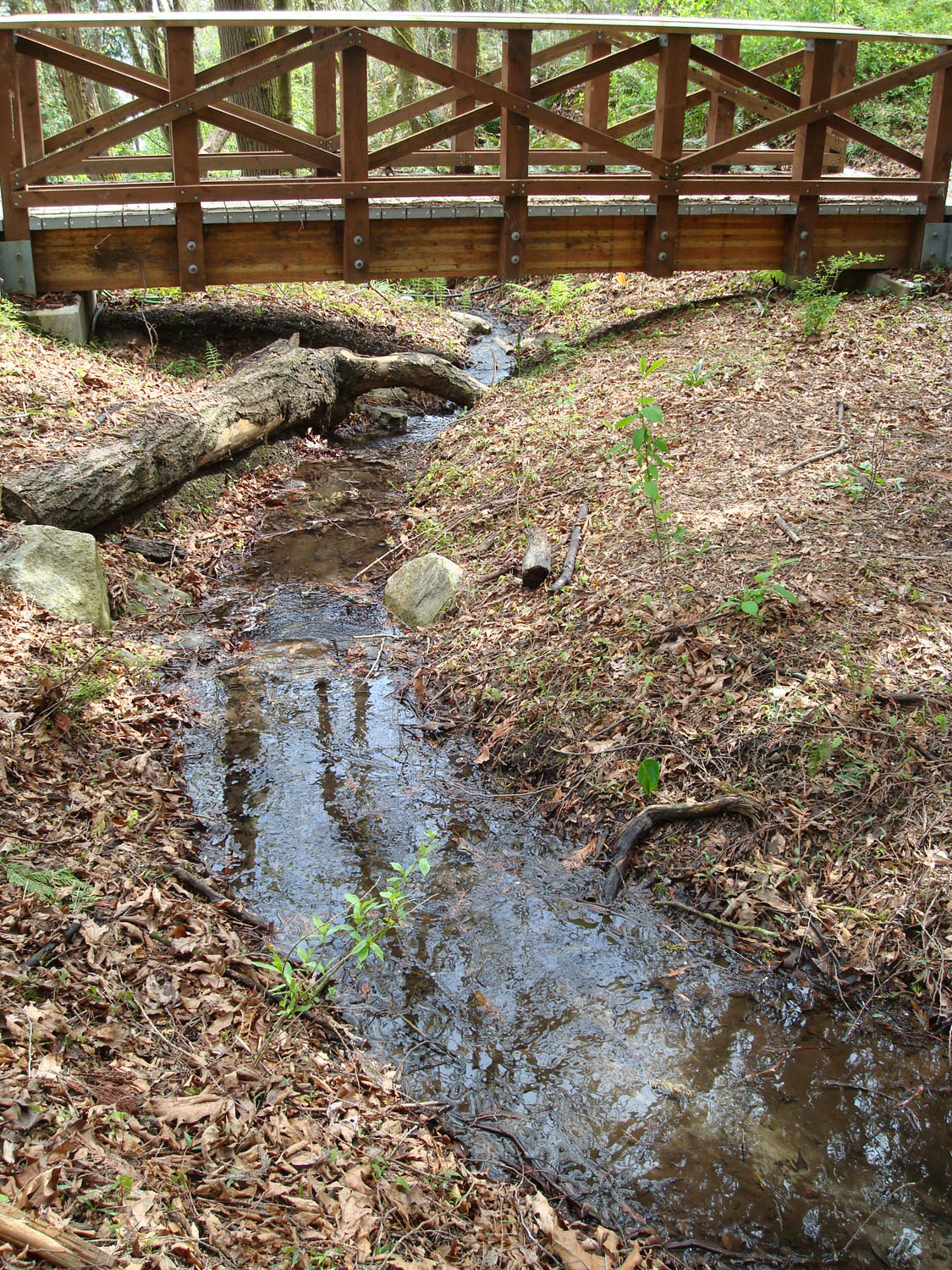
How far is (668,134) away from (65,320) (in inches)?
233

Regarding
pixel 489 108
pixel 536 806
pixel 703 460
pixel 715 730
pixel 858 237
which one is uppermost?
pixel 489 108

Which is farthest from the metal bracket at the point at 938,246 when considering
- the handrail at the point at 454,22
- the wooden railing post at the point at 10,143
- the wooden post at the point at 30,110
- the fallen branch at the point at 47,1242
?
→ the fallen branch at the point at 47,1242

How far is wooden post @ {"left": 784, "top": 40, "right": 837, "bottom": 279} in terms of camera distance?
902cm

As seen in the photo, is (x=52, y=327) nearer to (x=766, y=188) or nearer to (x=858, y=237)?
(x=766, y=188)

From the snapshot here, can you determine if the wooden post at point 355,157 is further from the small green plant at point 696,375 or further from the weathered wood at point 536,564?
the weathered wood at point 536,564

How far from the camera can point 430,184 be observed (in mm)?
9078

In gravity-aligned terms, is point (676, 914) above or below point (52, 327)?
below

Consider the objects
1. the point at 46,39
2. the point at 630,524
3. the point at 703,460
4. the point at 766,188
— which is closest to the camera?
the point at 630,524

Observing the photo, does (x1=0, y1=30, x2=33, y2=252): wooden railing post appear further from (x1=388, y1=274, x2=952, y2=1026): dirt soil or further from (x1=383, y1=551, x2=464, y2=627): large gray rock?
(x1=383, y1=551, x2=464, y2=627): large gray rock

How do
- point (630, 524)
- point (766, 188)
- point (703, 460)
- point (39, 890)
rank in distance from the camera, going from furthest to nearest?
point (766, 188) < point (703, 460) < point (630, 524) < point (39, 890)

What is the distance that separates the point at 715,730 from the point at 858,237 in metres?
7.53

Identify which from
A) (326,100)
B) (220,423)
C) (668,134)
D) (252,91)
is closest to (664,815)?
(220,423)

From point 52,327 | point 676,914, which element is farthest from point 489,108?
point 676,914

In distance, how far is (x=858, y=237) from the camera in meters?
9.82
